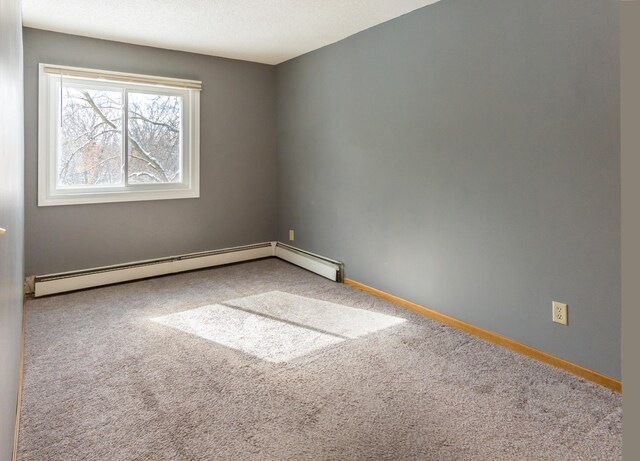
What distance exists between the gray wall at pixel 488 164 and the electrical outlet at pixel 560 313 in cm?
4

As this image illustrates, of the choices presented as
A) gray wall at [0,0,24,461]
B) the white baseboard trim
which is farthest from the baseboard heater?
gray wall at [0,0,24,461]

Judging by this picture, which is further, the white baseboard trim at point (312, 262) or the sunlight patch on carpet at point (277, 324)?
the white baseboard trim at point (312, 262)

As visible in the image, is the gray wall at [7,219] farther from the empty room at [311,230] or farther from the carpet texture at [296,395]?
the carpet texture at [296,395]

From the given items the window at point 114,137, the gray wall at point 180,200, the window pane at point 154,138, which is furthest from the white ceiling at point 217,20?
the window pane at point 154,138

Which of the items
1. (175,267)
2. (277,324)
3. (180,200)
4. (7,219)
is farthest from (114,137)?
(7,219)

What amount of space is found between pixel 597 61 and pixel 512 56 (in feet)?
1.66

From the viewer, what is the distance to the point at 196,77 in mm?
4570

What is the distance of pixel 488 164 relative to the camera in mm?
2818

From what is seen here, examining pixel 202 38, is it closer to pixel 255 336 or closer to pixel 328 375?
pixel 255 336

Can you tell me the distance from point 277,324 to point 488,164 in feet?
6.02

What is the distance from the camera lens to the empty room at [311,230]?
198 centimetres

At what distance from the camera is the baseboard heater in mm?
3840

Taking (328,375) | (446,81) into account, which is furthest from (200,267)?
(446,81)

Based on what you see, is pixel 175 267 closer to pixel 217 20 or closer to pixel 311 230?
pixel 311 230
